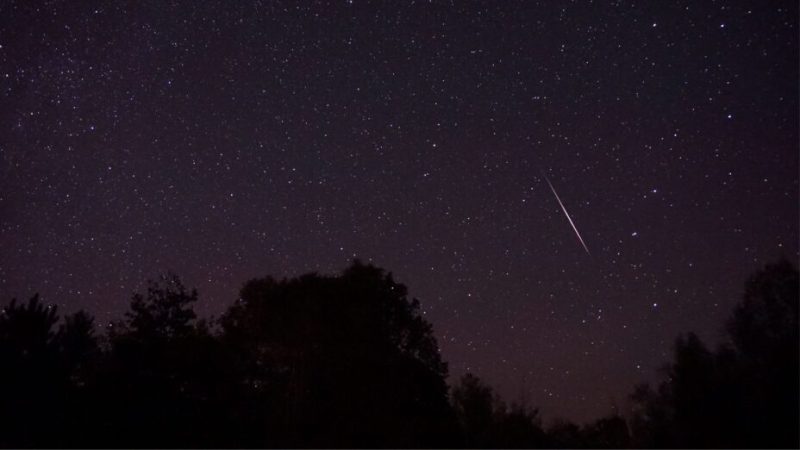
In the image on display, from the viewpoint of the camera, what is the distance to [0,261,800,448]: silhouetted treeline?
731 inches

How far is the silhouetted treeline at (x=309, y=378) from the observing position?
18.6 meters

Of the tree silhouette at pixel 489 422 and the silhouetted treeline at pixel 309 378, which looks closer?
the silhouetted treeline at pixel 309 378

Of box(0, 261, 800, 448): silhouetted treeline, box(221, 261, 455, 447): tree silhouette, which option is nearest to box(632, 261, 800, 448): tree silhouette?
box(0, 261, 800, 448): silhouetted treeline

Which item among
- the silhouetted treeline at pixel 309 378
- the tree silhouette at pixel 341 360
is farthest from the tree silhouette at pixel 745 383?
the tree silhouette at pixel 341 360

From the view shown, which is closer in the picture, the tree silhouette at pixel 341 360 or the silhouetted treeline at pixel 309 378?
the silhouetted treeline at pixel 309 378

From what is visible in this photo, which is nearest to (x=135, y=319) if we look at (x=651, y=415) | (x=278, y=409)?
(x=278, y=409)

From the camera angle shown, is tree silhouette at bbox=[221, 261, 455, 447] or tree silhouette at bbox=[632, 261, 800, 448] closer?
tree silhouette at bbox=[632, 261, 800, 448]

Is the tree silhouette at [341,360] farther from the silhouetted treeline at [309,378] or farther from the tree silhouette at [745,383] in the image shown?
the tree silhouette at [745,383]

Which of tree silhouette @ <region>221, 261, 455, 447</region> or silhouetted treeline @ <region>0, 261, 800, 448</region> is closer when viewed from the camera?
silhouetted treeline @ <region>0, 261, 800, 448</region>

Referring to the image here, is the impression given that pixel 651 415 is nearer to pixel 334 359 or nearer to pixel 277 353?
pixel 334 359

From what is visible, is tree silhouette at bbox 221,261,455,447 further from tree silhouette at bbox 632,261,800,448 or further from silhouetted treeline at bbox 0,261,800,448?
tree silhouette at bbox 632,261,800,448

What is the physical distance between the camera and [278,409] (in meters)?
26.4

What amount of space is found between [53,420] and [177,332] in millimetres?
7997

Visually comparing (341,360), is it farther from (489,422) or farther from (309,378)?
(489,422)
